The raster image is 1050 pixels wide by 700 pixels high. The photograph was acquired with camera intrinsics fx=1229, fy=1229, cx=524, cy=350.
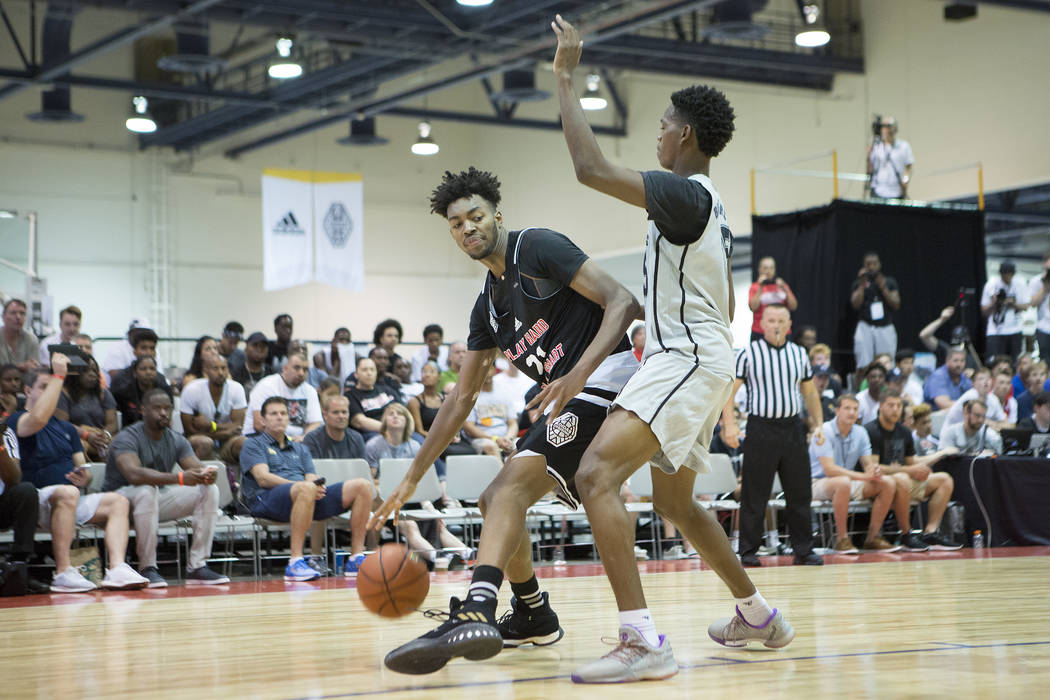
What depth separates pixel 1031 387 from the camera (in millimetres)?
12492

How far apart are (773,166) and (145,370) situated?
12931mm

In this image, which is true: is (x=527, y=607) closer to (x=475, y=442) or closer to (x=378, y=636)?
(x=378, y=636)

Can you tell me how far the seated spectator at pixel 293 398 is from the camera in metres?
9.38

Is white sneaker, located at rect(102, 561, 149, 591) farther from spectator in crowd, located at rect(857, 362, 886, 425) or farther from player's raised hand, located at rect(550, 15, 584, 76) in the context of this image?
spectator in crowd, located at rect(857, 362, 886, 425)

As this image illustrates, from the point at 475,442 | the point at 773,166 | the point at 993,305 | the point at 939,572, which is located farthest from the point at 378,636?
the point at 773,166

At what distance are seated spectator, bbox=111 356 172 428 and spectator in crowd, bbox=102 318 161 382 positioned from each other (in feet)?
0.35

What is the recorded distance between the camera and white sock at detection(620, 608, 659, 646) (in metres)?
3.36

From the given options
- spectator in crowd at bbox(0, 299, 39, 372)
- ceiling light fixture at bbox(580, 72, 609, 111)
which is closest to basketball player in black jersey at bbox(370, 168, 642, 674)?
spectator in crowd at bbox(0, 299, 39, 372)

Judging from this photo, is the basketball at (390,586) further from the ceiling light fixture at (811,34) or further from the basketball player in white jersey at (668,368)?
the ceiling light fixture at (811,34)

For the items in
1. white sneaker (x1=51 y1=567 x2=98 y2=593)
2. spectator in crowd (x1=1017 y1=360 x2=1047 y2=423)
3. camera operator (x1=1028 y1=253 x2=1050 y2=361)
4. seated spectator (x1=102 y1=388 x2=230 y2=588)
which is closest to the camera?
white sneaker (x1=51 y1=567 x2=98 y2=593)

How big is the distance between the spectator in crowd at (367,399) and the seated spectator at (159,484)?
1999 millimetres

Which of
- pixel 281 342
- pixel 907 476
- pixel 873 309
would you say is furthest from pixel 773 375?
pixel 873 309

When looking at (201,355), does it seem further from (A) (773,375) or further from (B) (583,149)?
(B) (583,149)

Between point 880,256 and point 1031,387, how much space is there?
10.7 ft
